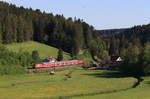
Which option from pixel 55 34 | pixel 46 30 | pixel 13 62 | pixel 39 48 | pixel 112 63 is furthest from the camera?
pixel 46 30

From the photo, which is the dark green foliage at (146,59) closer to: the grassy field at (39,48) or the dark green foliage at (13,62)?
the dark green foliage at (13,62)

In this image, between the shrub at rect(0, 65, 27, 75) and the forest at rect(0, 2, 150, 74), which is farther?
the forest at rect(0, 2, 150, 74)

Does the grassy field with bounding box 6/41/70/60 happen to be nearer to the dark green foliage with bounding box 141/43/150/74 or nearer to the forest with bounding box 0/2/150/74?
the forest with bounding box 0/2/150/74

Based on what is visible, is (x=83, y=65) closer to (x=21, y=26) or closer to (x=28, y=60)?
(x=28, y=60)

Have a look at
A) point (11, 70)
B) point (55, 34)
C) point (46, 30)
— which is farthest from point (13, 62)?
point (46, 30)

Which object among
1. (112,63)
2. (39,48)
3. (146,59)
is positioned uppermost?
(39,48)

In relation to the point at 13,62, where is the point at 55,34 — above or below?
above

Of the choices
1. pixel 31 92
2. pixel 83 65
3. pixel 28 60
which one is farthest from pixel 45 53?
pixel 31 92

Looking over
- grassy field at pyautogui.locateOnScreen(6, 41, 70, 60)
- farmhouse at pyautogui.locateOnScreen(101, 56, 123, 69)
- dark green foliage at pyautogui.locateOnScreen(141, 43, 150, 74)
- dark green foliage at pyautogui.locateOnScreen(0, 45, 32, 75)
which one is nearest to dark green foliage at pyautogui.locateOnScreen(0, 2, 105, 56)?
grassy field at pyautogui.locateOnScreen(6, 41, 70, 60)

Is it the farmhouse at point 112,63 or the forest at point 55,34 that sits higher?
the forest at point 55,34

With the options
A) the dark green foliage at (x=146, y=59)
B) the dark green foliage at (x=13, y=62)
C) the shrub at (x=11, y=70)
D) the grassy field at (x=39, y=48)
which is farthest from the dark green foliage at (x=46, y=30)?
the dark green foliage at (x=146, y=59)

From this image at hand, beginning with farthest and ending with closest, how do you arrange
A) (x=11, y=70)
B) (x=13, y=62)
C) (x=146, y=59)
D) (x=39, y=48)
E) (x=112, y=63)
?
(x=39, y=48), (x=112, y=63), (x=13, y=62), (x=11, y=70), (x=146, y=59)

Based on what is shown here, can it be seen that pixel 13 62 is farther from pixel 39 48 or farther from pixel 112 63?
pixel 39 48

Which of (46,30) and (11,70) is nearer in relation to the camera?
(11,70)
